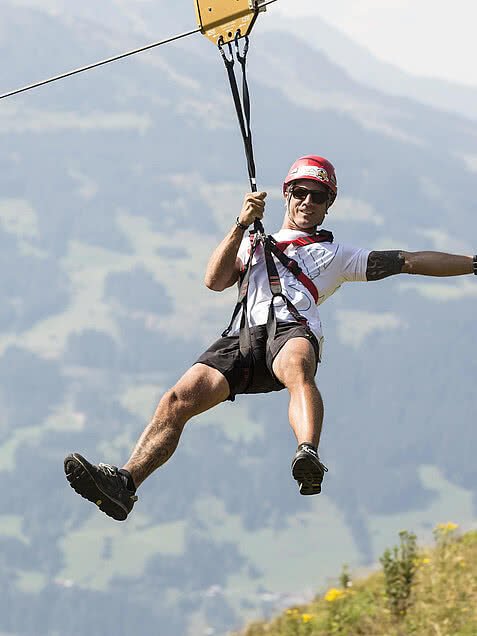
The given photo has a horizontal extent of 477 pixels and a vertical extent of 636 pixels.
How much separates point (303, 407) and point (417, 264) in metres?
1.48

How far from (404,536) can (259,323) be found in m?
5.83

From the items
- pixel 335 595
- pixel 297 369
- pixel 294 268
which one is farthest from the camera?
pixel 335 595

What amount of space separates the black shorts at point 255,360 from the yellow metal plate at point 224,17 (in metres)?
2.09

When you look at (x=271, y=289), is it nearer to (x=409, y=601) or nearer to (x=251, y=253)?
(x=251, y=253)

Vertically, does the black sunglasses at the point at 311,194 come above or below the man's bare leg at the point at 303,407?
above

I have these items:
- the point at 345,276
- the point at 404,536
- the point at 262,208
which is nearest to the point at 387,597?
the point at 404,536

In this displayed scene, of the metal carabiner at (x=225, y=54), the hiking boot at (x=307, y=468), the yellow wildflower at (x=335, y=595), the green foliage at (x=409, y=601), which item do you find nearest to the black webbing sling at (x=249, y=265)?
the metal carabiner at (x=225, y=54)

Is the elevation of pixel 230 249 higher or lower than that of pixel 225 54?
lower

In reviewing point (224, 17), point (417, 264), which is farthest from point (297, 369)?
point (224, 17)

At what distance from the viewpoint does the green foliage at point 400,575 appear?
12.1 metres

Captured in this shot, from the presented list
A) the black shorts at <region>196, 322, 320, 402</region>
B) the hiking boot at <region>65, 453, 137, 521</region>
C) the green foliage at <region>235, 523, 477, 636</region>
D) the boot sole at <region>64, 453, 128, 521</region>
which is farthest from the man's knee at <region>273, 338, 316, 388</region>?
the green foliage at <region>235, 523, 477, 636</region>

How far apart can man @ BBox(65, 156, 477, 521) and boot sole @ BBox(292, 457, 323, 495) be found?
267mm

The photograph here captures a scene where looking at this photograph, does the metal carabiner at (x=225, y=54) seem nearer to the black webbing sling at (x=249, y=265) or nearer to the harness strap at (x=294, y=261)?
the black webbing sling at (x=249, y=265)

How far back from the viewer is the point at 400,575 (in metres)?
12.2
